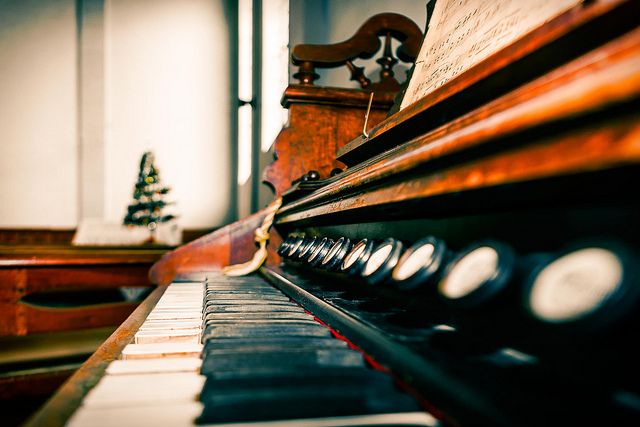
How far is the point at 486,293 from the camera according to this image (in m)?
0.47

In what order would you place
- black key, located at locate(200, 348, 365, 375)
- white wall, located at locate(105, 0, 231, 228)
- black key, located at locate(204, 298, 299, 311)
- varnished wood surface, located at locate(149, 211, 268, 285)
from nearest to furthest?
1. black key, located at locate(200, 348, 365, 375)
2. black key, located at locate(204, 298, 299, 311)
3. varnished wood surface, located at locate(149, 211, 268, 285)
4. white wall, located at locate(105, 0, 231, 228)

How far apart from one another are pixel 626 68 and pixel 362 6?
3.83m

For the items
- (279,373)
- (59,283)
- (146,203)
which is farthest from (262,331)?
(146,203)

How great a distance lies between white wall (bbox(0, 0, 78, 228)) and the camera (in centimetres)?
543

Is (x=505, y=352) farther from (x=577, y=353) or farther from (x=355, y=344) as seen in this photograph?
(x=355, y=344)

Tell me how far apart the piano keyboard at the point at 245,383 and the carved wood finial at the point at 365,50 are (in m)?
1.84

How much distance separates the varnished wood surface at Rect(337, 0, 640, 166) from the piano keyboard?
524 millimetres

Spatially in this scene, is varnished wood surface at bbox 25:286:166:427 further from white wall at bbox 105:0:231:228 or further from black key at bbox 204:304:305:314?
white wall at bbox 105:0:231:228

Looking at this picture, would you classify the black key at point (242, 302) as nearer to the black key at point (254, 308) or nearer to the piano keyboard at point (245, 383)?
the black key at point (254, 308)

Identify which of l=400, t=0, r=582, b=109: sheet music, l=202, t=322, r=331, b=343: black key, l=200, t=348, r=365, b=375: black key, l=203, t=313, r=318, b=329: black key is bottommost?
l=203, t=313, r=318, b=329: black key

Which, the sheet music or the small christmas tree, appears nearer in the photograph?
the sheet music

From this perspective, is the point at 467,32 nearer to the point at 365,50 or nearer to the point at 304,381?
the point at 304,381

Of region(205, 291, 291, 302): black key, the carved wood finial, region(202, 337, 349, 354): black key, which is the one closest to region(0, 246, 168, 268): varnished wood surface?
the carved wood finial

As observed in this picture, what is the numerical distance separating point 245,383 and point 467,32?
44.0 inches
